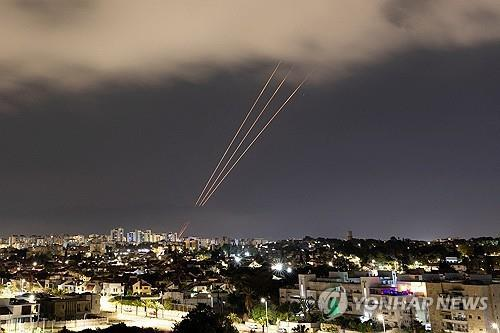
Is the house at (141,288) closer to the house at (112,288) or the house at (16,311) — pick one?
the house at (112,288)

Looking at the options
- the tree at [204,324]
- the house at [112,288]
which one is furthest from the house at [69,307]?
the house at [112,288]

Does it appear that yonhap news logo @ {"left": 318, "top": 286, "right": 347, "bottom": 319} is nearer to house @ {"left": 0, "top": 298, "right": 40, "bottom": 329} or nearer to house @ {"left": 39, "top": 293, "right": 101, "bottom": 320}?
house @ {"left": 39, "top": 293, "right": 101, "bottom": 320}

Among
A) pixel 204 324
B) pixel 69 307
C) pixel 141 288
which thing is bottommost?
pixel 204 324

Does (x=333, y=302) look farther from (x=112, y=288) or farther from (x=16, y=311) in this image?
(x=112, y=288)

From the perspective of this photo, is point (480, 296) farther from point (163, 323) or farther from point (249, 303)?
point (163, 323)

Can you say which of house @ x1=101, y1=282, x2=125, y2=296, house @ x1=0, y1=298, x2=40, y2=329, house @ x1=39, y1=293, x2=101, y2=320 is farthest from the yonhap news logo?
house @ x1=101, y1=282, x2=125, y2=296

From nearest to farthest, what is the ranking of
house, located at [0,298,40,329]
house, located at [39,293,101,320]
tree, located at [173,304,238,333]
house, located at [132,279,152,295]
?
1. tree, located at [173,304,238,333]
2. house, located at [0,298,40,329]
3. house, located at [39,293,101,320]
4. house, located at [132,279,152,295]

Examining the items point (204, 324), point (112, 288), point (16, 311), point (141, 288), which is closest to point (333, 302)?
point (204, 324)

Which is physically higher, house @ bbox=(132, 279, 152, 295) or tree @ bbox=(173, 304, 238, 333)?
house @ bbox=(132, 279, 152, 295)
